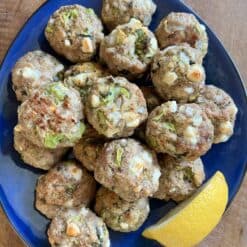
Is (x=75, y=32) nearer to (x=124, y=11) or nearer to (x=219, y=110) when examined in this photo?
(x=124, y=11)

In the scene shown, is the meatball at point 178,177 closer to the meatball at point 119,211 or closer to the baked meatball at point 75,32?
the meatball at point 119,211

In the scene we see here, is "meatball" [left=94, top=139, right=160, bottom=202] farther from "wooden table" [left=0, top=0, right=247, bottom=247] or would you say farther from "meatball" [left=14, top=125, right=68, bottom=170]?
"wooden table" [left=0, top=0, right=247, bottom=247]

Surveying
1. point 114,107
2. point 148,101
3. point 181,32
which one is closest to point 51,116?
point 114,107

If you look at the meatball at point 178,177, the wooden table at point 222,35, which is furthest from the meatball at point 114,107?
the wooden table at point 222,35

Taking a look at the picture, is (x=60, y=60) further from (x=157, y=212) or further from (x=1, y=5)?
(x=157, y=212)

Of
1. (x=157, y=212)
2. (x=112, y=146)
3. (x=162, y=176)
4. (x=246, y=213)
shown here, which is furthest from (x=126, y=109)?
(x=246, y=213)
